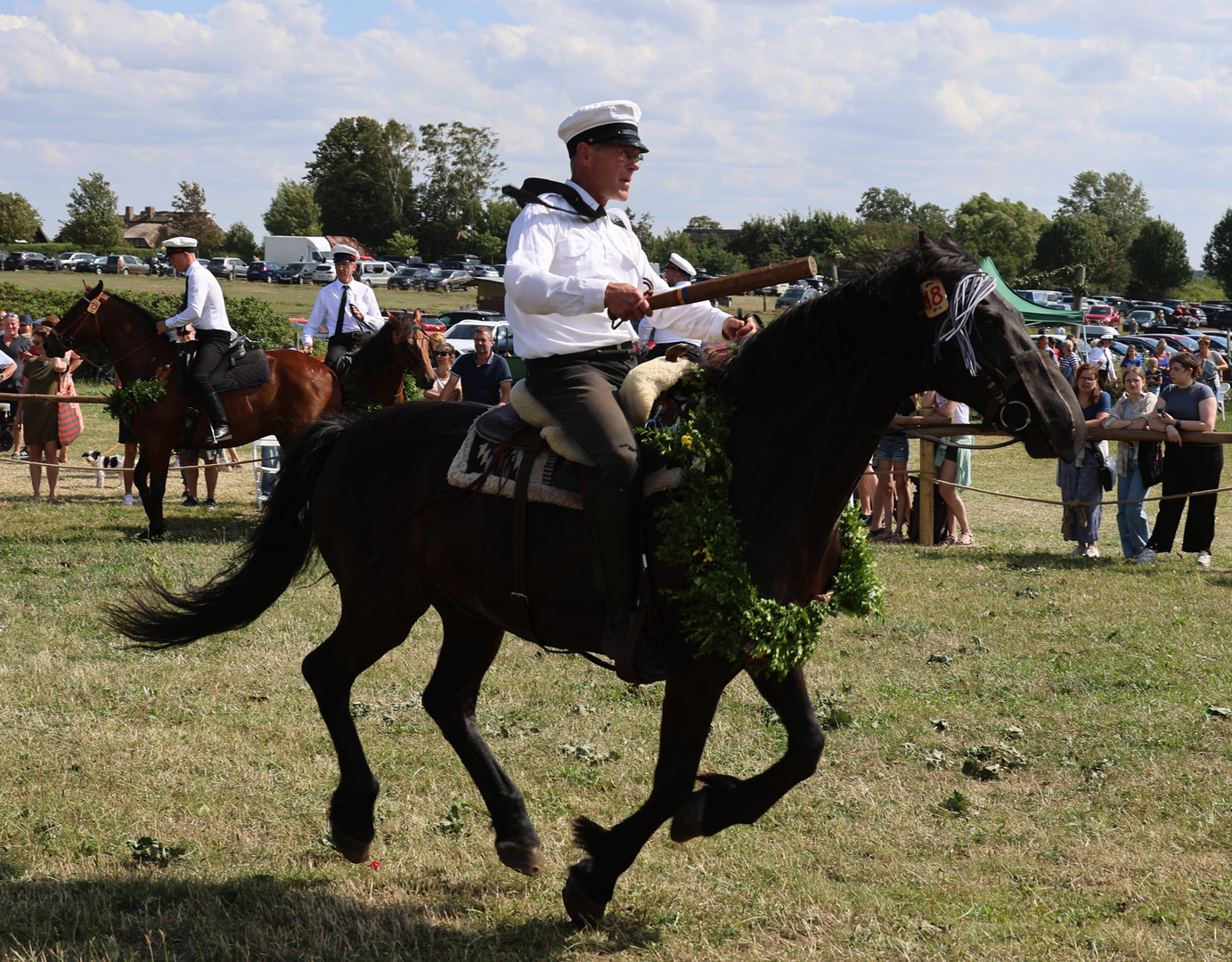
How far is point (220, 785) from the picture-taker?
17.7 ft

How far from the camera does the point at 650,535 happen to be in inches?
157

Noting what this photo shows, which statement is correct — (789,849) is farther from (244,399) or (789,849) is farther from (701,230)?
(701,230)

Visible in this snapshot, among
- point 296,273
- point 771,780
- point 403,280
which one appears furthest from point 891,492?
point 296,273

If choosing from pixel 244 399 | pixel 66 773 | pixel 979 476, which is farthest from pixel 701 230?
pixel 66 773

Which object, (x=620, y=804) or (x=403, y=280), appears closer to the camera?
(x=620, y=804)

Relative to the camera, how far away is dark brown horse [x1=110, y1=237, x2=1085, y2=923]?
3646 mm

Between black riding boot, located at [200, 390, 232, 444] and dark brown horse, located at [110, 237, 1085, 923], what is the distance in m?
7.44

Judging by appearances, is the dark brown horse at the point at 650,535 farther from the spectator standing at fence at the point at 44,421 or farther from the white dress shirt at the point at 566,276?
the spectator standing at fence at the point at 44,421

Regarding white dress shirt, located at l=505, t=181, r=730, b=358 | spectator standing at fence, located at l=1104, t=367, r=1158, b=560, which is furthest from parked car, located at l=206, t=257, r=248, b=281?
white dress shirt, located at l=505, t=181, r=730, b=358

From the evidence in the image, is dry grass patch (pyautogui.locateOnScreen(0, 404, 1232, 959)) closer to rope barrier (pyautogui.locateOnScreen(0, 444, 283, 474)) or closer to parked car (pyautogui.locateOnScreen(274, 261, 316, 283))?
rope barrier (pyautogui.locateOnScreen(0, 444, 283, 474))

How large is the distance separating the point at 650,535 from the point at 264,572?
85.7 inches

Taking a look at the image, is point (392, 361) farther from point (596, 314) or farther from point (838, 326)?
point (838, 326)

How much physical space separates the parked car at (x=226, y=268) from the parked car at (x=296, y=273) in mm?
2993

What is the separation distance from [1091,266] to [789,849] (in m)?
72.7
